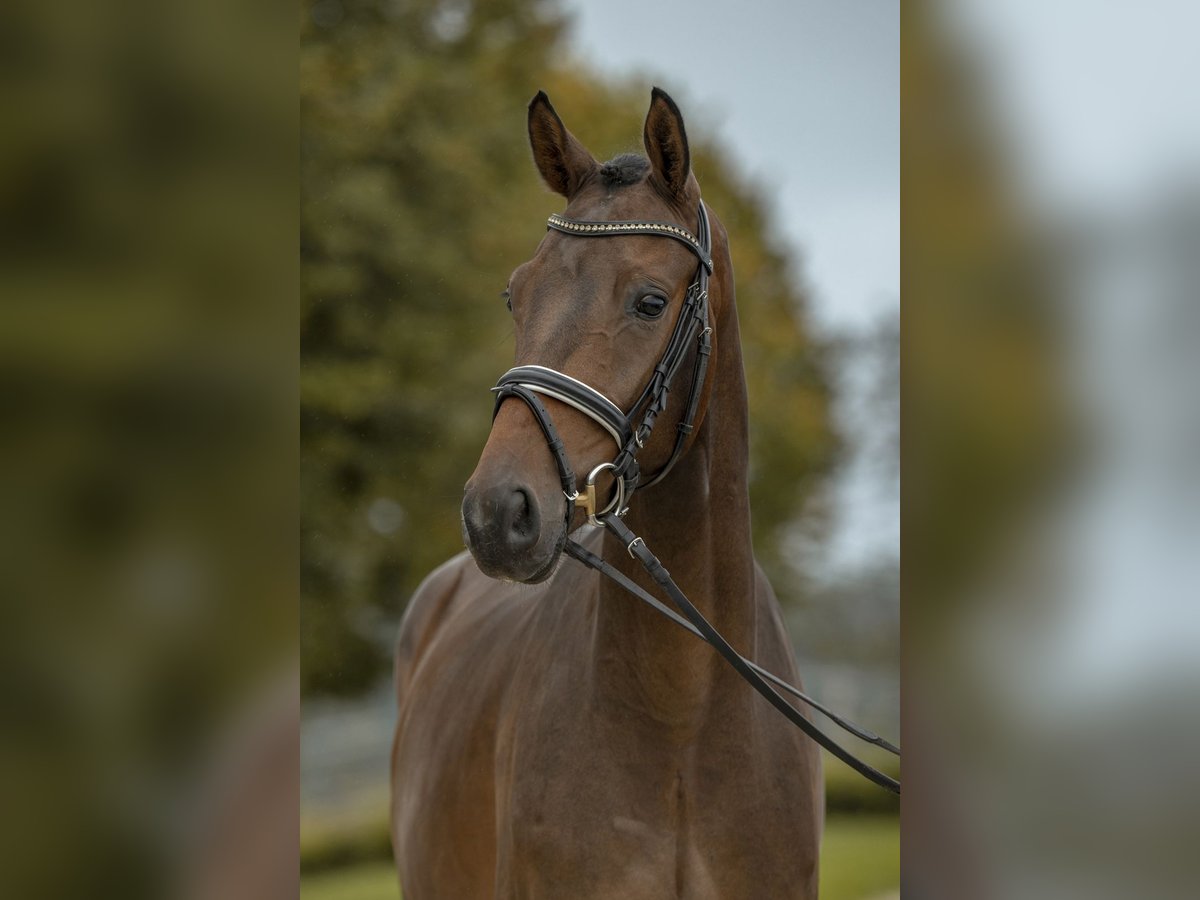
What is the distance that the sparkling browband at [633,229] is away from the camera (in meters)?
2.25

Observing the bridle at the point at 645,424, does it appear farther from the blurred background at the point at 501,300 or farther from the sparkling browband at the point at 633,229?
the blurred background at the point at 501,300

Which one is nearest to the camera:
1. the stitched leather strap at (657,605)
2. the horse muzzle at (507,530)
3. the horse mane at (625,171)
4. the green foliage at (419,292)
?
the horse muzzle at (507,530)

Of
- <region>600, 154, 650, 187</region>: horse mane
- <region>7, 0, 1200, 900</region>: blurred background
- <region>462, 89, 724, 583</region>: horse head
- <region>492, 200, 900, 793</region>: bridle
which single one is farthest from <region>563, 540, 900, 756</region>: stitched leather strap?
<region>7, 0, 1200, 900</region>: blurred background

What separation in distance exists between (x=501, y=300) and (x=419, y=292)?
62 cm

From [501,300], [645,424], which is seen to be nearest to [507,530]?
[645,424]

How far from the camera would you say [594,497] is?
2.13 m

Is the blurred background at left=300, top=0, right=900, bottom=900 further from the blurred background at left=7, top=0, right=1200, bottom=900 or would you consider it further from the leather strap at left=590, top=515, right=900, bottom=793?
the blurred background at left=7, top=0, right=1200, bottom=900

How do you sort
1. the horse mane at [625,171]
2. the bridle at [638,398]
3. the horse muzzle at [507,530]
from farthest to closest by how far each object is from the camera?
the horse mane at [625,171]
the bridle at [638,398]
the horse muzzle at [507,530]
